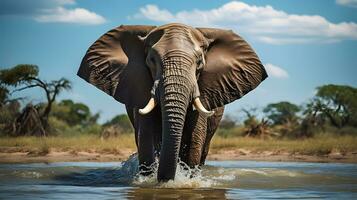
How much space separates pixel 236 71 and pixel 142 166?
2.06m

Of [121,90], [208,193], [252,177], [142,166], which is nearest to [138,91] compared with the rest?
[121,90]

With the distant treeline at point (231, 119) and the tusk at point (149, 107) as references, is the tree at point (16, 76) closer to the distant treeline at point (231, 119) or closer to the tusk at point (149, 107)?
the distant treeline at point (231, 119)

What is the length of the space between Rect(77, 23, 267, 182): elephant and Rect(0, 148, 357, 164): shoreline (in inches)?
351

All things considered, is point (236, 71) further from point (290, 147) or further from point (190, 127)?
point (290, 147)

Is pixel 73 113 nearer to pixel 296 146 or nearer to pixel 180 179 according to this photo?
pixel 296 146

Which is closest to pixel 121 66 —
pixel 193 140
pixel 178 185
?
pixel 193 140

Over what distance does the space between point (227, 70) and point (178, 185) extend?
2081 mm

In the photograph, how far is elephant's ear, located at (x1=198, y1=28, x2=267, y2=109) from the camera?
11.1 m

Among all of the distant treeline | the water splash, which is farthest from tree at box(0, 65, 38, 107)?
the water splash

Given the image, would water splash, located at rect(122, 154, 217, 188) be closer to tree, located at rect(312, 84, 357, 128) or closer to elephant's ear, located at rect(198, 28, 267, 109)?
elephant's ear, located at rect(198, 28, 267, 109)

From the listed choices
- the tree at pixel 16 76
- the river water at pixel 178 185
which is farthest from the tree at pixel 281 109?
the river water at pixel 178 185

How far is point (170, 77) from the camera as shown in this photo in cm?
973

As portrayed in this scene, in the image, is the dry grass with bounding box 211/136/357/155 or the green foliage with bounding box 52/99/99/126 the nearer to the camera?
the dry grass with bounding box 211/136/357/155

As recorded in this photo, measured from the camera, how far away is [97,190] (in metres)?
10.4
